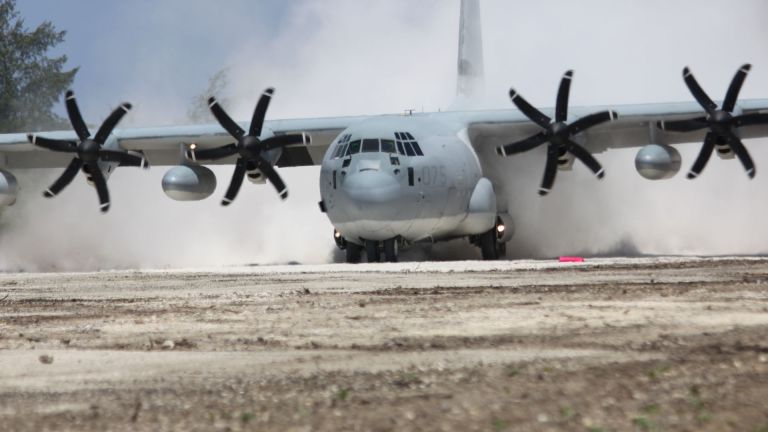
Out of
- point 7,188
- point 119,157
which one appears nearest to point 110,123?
point 119,157

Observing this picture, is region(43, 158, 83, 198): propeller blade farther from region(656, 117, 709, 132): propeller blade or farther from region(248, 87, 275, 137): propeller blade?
region(656, 117, 709, 132): propeller blade

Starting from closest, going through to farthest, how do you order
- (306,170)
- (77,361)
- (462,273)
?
(77,361) < (462,273) < (306,170)

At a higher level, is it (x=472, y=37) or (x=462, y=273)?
(x=472, y=37)

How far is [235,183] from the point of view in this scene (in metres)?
25.6

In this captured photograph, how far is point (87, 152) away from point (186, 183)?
97.5 inches

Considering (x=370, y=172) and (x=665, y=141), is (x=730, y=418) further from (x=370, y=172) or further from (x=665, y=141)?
(x=665, y=141)

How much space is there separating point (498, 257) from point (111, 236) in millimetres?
13333

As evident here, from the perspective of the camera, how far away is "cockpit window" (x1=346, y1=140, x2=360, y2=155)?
23533mm

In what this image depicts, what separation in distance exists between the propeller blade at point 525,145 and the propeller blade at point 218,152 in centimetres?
584

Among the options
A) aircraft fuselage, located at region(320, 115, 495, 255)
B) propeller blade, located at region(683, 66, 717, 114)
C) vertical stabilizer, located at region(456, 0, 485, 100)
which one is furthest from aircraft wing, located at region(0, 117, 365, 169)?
propeller blade, located at region(683, 66, 717, 114)

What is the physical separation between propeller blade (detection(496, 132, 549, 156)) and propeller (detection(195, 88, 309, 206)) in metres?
4.37

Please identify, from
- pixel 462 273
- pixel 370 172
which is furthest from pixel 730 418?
pixel 370 172

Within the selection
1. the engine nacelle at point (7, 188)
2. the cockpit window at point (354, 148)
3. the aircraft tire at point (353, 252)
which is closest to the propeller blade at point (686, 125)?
the cockpit window at point (354, 148)

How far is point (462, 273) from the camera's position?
18.5 metres
